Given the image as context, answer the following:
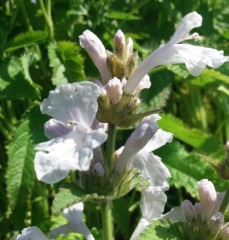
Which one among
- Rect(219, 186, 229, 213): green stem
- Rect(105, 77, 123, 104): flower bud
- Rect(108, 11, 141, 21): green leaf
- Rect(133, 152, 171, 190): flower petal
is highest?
Rect(105, 77, 123, 104): flower bud

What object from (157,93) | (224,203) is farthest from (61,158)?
(157,93)

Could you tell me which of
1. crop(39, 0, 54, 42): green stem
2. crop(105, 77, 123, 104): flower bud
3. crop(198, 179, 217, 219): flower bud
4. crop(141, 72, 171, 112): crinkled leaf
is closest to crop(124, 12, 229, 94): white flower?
crop(105, 77, 123, 104): flower bud

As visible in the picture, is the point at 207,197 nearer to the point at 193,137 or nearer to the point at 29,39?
the point at 193,137

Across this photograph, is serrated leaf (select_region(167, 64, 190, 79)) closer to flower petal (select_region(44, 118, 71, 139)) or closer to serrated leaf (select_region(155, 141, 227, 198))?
serrated leaf (select_region(155, 141, 227, 198))

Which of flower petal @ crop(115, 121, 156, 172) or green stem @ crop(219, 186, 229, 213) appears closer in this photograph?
flower petal @ crop(115, 121, 156, 172)

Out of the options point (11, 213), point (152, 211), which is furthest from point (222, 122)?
point (152, 211)

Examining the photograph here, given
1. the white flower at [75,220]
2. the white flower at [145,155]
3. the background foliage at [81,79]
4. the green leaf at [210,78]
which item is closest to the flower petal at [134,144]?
the white flower at [145,155]

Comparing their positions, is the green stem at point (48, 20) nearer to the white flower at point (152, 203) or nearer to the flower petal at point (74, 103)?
the white flower at point (152, 203)
